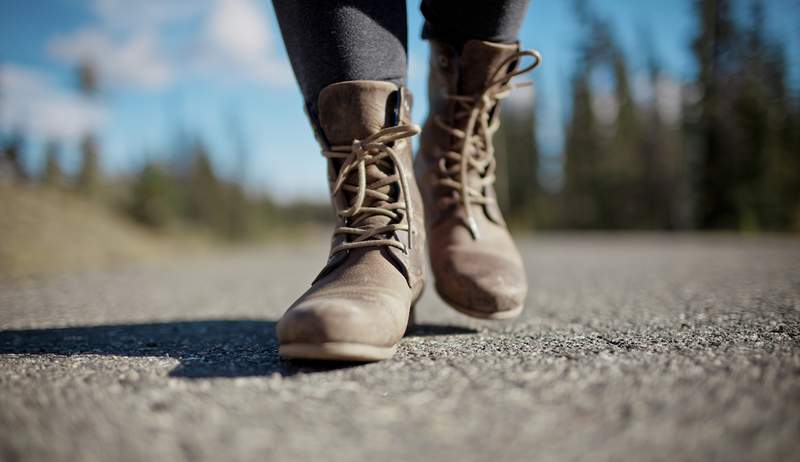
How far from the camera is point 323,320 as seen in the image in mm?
805

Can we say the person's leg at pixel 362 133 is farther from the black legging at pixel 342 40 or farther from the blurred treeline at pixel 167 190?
the blurred treeline at pixel 167 190

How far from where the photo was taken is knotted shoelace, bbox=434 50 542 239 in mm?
1330

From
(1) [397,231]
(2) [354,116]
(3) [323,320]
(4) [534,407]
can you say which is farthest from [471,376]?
(2) [354,116]

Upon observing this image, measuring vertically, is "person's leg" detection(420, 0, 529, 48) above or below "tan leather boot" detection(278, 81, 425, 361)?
above

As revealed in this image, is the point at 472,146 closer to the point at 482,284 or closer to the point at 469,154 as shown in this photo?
the point at 469,154

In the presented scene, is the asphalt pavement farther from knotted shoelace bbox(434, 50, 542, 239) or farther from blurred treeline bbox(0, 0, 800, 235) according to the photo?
blurred treeline bbox(0, 0, 800, 235)

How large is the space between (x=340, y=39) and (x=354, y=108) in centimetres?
15

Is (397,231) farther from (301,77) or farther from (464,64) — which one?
(464,64)

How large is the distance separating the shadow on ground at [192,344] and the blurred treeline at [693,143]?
13.8 meters

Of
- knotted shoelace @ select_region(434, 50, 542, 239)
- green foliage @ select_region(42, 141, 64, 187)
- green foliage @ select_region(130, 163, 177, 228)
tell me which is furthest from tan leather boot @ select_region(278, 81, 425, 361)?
green foliage @ select_region(42, 141, 64, 187)

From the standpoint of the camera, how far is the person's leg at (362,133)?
1.00 meters

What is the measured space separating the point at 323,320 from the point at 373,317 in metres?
0.10

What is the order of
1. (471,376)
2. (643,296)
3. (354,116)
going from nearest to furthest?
(471,376)
(354,116)
(643,296)

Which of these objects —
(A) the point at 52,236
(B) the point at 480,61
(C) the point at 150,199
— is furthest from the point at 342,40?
(C) the point at 150,199
